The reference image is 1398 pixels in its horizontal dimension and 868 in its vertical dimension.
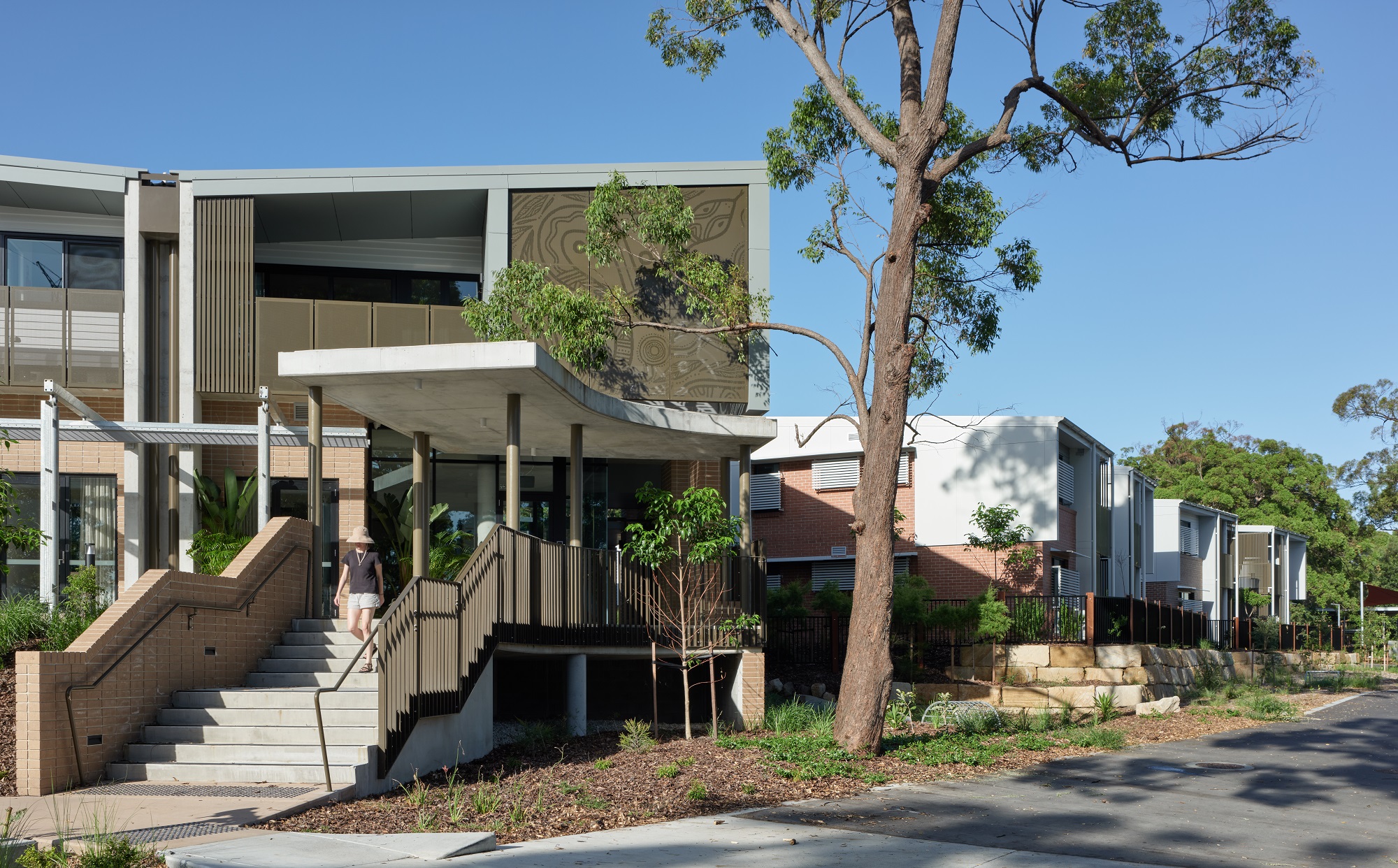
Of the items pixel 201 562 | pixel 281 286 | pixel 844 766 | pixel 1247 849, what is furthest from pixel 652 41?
pixel 1247 849

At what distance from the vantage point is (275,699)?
1173 centimetres

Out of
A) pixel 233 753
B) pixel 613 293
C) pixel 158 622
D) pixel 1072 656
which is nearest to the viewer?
pixel 233 753

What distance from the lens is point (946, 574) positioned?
92.1 feet

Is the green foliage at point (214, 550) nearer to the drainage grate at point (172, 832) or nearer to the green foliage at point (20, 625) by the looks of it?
the green foliage at point (20, 625)

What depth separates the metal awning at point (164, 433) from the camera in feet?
53.7

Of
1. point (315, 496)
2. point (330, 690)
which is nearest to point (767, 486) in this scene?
point (315, 496)

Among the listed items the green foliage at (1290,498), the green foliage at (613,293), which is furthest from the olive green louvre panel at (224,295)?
the green foliage at (1290,498)

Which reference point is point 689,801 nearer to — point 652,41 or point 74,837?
point 74,837

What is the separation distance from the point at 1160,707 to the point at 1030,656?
7.45 ft

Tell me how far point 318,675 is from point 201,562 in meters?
5.42

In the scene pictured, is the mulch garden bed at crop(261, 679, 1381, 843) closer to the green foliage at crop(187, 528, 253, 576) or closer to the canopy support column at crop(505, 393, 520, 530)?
the canopy support column at crop(505, 393, 520, 530)

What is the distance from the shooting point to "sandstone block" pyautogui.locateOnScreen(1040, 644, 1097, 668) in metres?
21.1

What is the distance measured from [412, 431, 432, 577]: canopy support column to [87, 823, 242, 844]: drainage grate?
6.63 m

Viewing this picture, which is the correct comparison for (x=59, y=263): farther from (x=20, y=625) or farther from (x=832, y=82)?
(x=832, y=82)
